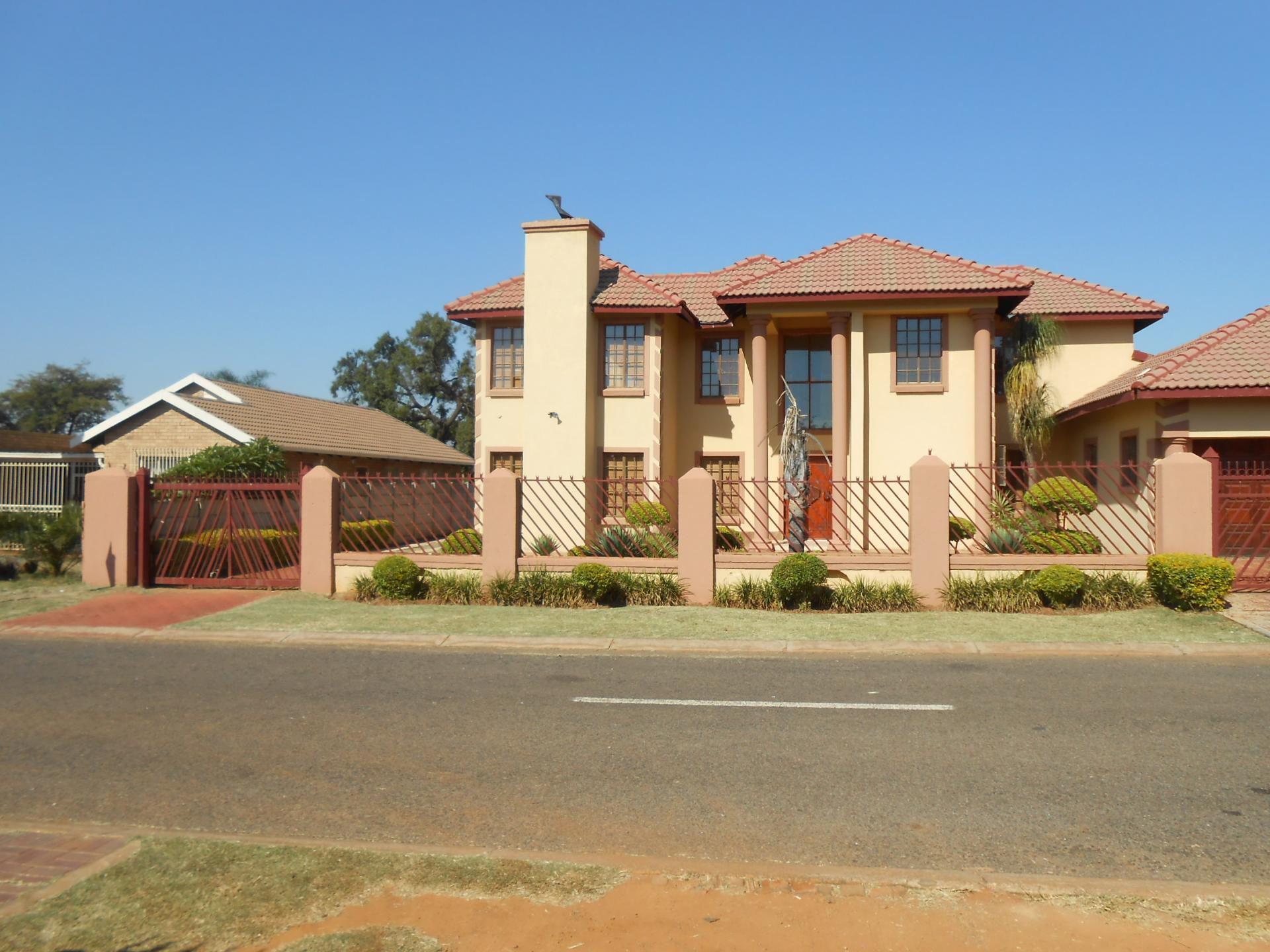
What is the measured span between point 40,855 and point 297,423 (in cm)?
2490

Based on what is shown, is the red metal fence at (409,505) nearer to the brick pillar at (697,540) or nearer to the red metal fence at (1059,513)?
the brick pillar at (697,540)

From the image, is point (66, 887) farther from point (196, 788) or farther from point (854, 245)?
point (854, 245)

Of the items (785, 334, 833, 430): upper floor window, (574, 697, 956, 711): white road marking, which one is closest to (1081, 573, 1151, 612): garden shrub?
(574, 697, 956, 711): white road marking

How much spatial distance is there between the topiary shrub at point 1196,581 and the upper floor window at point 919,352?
9.06 meters

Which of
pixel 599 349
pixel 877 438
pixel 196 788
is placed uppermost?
pixel 599 349

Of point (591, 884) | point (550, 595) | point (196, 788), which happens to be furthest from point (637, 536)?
point (591, 884)

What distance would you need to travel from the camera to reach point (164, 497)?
1711cm

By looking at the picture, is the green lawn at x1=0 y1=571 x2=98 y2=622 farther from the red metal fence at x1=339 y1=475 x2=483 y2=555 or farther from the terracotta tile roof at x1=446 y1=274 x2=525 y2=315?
the terracotta tile roof at x1=446 y1=274 x2=525 y2=315

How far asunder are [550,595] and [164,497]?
736 centimetres

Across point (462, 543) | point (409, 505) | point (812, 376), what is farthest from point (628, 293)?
point (409, 505)

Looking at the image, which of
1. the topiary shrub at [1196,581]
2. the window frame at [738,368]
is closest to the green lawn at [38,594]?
the window frame at [738,368]

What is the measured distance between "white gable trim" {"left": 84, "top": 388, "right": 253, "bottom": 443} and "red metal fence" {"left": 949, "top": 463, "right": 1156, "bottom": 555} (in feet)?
56.6

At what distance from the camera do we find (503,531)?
50.4 feet

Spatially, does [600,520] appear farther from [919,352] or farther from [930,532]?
[919,352]
